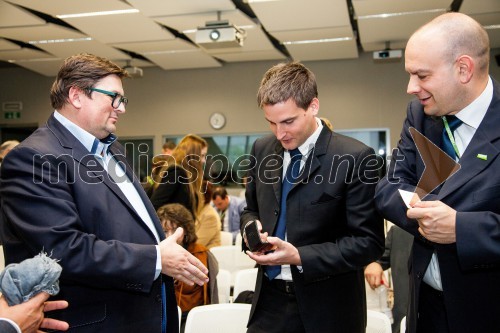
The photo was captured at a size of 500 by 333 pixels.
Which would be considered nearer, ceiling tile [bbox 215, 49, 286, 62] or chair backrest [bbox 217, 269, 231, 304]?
chair backrest [bbox 217, 269, 231, 304]

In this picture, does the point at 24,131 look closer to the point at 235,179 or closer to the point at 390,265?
the point at 235,179

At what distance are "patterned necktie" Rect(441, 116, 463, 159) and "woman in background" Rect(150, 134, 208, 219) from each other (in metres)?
2.70

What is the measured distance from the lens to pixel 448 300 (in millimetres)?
1508

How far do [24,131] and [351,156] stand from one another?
10.3 m

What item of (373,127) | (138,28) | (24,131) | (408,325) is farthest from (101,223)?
(24,131)

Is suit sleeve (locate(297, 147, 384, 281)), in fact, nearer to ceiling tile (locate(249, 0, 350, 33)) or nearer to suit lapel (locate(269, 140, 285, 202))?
suit lapel (locate(269, 140, 285, 202))

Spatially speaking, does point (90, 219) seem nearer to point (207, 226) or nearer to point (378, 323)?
point (378, 323)

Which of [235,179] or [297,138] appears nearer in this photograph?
[297,138]

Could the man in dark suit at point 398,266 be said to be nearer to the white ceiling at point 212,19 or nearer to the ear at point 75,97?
the ear at point 75,97

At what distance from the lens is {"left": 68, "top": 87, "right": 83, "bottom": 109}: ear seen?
76.1 inches

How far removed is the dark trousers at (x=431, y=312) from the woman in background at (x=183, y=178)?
266cm

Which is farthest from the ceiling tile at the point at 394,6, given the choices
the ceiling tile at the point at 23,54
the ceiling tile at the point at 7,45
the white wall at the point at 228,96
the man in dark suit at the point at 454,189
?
the ceiling tile at the point at 23,54

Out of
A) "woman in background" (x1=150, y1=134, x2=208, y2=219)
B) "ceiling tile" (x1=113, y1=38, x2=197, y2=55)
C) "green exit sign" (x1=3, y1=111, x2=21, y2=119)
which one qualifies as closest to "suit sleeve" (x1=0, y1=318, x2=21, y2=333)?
"woman in background" (x1=150, y1=134, x2=208, y2=219)

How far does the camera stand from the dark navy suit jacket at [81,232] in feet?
5.35
